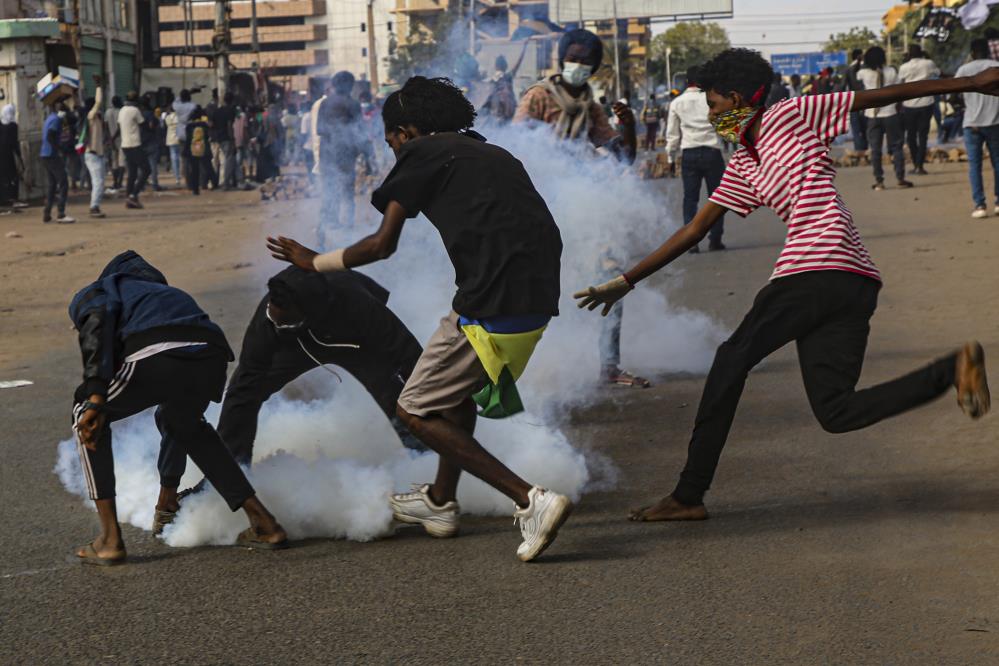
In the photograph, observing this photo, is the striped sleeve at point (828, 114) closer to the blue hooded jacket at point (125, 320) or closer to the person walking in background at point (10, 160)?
the blue hooded jacket at point (125, 320)

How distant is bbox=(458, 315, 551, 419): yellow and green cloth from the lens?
429 cm

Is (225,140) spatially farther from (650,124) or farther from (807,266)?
(807,266)

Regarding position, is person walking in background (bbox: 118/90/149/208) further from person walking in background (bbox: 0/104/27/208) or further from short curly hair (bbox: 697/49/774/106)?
short curly hair (bbox: 697/49/774/106)

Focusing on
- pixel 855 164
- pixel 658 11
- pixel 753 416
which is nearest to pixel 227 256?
pixel 753 416

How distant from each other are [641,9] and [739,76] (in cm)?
6430

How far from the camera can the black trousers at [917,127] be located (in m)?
19.3

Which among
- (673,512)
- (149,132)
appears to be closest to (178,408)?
(673,512)

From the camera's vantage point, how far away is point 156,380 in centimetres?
429

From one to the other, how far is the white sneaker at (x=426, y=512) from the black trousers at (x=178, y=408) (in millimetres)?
522

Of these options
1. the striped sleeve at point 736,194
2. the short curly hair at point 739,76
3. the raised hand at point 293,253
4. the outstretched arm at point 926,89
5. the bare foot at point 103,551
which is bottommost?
the bare foot at point 103,551

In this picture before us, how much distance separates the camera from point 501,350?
170 inches

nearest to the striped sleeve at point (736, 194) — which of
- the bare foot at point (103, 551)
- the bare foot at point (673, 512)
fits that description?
the bare foot at point (673, 512)

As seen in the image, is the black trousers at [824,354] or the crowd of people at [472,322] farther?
the black trousers at [824,354]

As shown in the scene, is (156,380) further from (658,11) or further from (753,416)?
(658,11)
